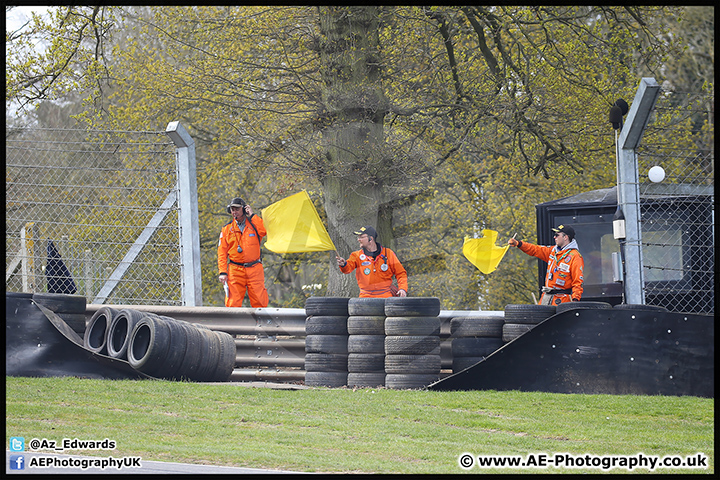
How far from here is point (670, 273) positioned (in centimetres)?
1042

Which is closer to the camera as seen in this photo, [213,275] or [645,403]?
[645,403]

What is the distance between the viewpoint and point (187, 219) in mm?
9836

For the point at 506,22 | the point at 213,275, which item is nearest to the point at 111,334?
the point at 506,22

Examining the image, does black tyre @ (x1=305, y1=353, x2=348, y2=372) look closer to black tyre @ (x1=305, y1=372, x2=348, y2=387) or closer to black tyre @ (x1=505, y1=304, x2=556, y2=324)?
black tyre @ (x1=305, y1=372, x2=348, y2=387)

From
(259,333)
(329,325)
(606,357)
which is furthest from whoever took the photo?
(259,333)

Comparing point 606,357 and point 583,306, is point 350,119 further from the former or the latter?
point 606,357

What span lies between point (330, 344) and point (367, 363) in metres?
0.47

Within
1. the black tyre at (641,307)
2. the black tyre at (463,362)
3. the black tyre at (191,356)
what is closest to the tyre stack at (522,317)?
the black tyre at (463,362)

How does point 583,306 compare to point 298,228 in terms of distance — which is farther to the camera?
point 298,228

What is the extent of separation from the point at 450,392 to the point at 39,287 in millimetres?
5563

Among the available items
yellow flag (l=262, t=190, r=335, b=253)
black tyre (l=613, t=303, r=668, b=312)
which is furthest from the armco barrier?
black tyre (l=613, t=303, r=668, b=312)

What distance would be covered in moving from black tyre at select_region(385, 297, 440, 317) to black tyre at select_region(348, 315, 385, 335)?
6.6 inches

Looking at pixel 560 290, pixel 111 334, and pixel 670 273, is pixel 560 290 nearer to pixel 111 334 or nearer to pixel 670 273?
pixel 670 273

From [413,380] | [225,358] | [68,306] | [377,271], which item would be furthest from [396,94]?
[68,306]
